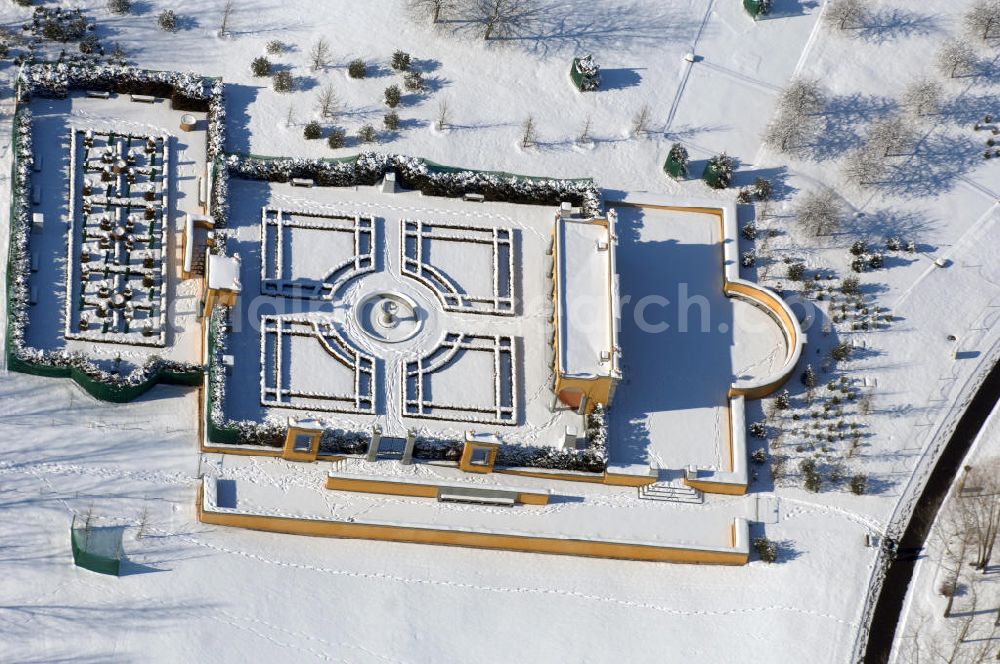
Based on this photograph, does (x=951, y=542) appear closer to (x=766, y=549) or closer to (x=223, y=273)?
(x=766, y=549)

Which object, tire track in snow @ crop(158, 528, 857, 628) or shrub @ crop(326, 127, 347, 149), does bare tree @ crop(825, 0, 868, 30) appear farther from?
tire track in snow @ crop(158, 528, 857, 628)

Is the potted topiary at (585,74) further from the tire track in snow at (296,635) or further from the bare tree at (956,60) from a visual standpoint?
the tire track in snow at (296,635)

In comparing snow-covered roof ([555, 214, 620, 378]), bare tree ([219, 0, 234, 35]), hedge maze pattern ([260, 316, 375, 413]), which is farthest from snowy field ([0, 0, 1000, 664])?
snow-covered roof ([555, 214, 620, 378])

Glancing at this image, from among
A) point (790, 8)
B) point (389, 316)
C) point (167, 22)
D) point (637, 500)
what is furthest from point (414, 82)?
point (637, 500)

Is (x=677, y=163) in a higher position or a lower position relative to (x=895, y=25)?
lower

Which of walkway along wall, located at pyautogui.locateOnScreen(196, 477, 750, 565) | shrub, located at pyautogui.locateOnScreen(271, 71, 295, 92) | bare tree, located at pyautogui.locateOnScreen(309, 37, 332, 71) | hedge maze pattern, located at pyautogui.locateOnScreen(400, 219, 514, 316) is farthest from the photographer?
bare tree, located at pyautogui.locateOnScreen(309, 37, 332, 71)
